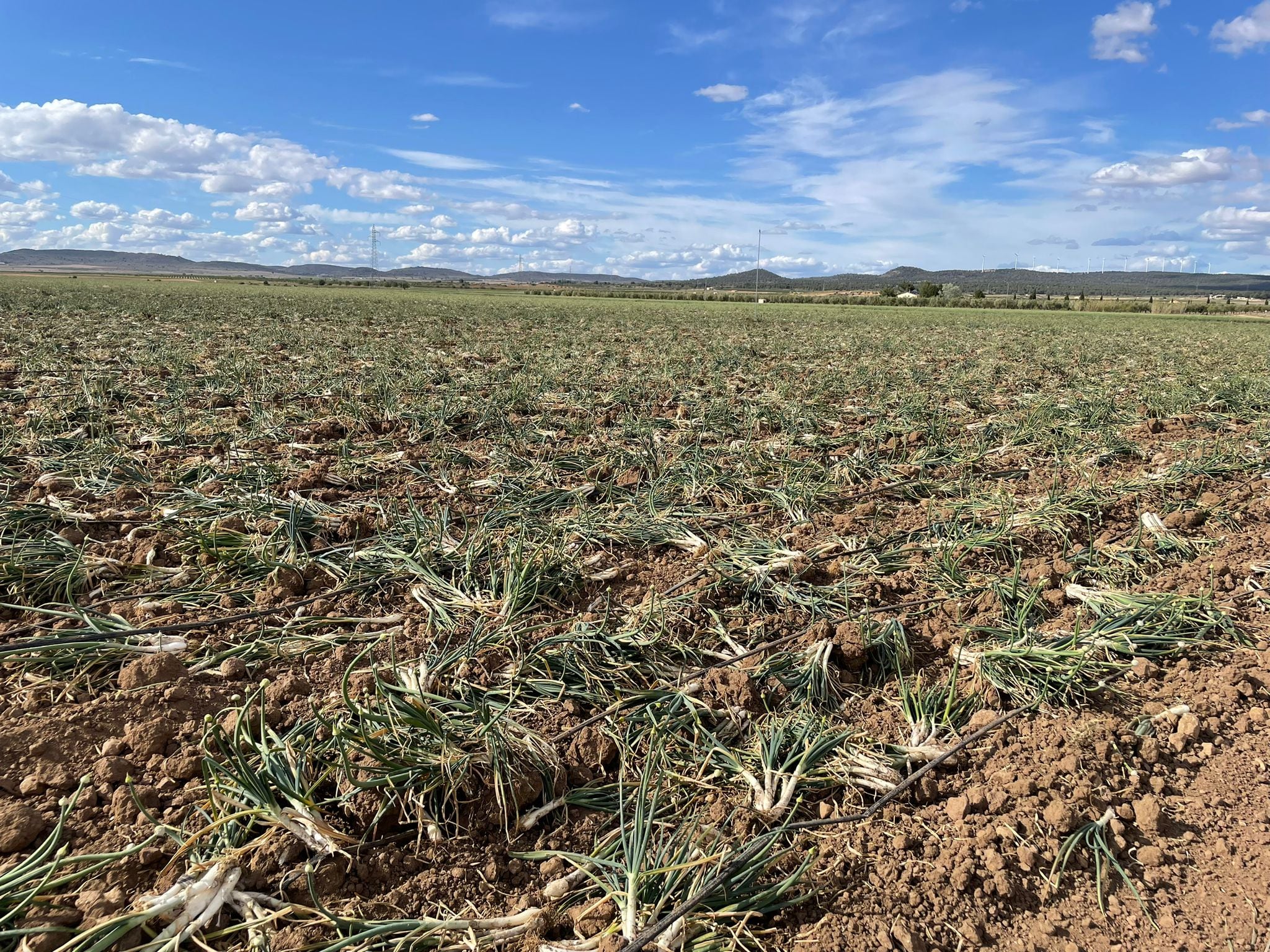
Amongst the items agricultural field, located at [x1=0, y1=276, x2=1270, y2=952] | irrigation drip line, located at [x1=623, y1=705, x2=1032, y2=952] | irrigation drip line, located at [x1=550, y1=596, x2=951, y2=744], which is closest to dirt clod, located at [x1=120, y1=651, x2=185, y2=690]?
agricultural field, located at [x1=0, y1=276, x2=1270, y2=952]

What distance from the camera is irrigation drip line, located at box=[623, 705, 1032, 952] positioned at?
1.66 meters

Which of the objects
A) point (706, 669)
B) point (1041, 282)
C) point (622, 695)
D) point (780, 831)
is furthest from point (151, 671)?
point (1041, 282)

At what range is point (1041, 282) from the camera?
14988cm

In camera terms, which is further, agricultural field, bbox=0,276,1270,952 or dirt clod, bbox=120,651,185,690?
dirt clod, bbox=120,651,185,690

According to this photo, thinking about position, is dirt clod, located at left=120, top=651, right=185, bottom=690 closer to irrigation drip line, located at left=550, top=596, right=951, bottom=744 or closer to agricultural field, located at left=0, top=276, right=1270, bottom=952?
agricultural field, located at left=0, top=276, right=1270, bottom=952

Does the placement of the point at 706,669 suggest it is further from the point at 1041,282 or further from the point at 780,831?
the point at 1041,282

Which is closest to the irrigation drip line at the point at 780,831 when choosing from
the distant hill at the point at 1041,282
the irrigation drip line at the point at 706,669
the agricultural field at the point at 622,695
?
the agricultural field at the point at 622,695

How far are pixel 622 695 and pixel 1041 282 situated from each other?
179534mm

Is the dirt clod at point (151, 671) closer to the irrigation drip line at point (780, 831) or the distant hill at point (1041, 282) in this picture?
the irrigation drip line at point (780, 831)

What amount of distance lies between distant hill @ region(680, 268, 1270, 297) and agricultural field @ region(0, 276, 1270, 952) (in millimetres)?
136548

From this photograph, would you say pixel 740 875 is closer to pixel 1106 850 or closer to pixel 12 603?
pixel 1106 850

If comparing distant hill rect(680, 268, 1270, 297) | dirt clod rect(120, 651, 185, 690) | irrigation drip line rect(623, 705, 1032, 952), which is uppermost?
distant hill rect(680, 268, 1270, 297)

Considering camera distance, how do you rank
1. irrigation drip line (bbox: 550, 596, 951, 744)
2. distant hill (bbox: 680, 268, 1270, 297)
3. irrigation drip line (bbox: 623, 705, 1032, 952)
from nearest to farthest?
irrigation drip line (bbox: 623, 705, 1032, 952) < irrigation drip line (bbox: 550, 596, 951, 744) < distant hill (bbox: 680, 268, 1270, 297)

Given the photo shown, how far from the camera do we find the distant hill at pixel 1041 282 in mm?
134250
